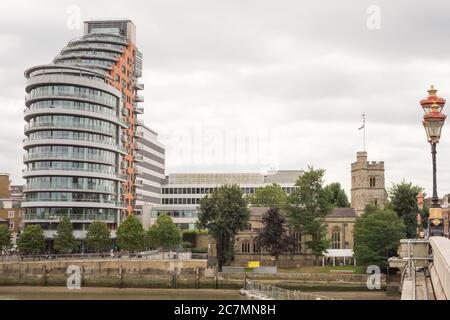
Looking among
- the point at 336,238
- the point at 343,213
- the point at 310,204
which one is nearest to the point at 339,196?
the point at 343,213

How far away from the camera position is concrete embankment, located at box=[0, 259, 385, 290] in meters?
80.4

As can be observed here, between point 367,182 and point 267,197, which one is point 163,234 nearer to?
point 267,197

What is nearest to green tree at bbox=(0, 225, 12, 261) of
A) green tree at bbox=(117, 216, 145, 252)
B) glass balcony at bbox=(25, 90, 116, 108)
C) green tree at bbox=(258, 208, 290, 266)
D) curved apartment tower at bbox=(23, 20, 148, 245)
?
curved apartment tower at bbox=(23, 20, 148, 245)

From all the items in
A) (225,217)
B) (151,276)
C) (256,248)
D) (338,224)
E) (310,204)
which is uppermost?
(310,204)

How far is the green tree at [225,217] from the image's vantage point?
93.2 m

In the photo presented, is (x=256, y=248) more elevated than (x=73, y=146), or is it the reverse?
(x=73, y=146)

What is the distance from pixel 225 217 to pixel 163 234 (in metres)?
12.6

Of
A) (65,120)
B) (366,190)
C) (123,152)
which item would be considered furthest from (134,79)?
(366,190)

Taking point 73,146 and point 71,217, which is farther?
point 73,146

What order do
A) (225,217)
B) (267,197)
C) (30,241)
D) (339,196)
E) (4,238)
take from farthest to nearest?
(339,196) → (267,197) → (225,217) → (30,241) → (4,238)

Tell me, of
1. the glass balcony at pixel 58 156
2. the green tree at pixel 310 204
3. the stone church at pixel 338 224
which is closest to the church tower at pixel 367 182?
the stone church at pixel 338 224

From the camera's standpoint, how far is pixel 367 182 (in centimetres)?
12600

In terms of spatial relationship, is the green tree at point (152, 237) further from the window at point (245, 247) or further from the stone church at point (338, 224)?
the window at point (245, 247)
